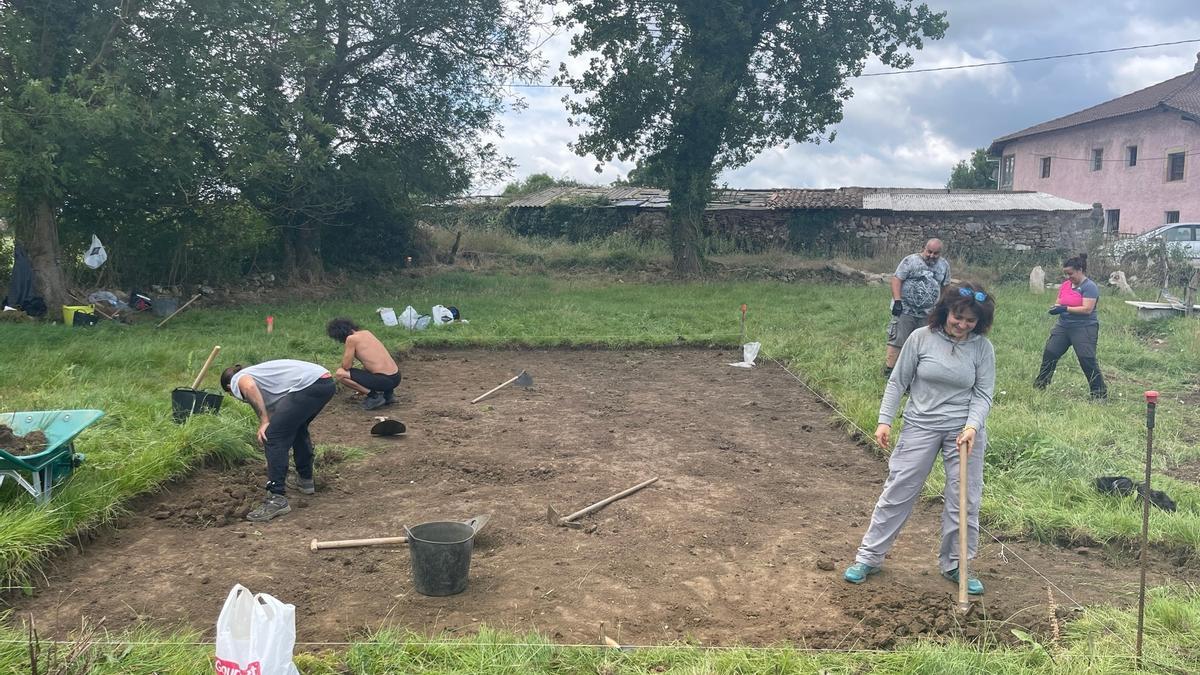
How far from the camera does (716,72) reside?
811 inches

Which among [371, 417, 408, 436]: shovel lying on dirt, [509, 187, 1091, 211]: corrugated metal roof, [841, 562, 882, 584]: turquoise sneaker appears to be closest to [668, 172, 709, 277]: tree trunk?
[509, 187, 1091, 211]: corrugated metal roof

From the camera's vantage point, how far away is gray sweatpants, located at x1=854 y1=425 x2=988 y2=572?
4.41 meters

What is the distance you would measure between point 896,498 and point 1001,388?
17.8 ft

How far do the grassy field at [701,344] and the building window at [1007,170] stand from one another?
27617 mm

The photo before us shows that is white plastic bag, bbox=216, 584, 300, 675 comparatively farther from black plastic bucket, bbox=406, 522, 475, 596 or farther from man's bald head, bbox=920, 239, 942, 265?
man's bald head, bbox=920, 239, 942, 265

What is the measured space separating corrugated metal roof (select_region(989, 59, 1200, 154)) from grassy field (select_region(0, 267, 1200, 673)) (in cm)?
1939

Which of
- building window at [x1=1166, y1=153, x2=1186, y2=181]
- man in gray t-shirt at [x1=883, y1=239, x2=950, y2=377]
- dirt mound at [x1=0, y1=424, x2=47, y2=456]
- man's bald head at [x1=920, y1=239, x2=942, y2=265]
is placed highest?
building window at [x1=1166, y1=153, x2=1186, y2=181]

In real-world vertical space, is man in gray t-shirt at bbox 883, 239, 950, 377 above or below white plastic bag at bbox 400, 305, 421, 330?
above

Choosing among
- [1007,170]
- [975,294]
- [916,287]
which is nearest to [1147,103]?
[1007,170]

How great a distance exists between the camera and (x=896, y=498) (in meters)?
4.45

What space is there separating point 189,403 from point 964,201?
25529 mm

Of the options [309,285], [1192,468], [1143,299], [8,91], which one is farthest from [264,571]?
[1143,299]

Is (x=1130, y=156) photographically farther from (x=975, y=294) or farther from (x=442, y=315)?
(x=975, y=294)

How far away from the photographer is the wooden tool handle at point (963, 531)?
4.02 meters
